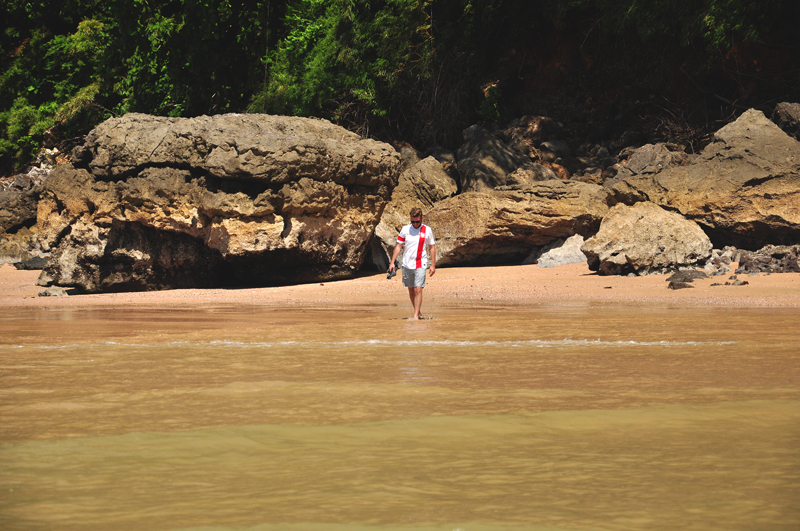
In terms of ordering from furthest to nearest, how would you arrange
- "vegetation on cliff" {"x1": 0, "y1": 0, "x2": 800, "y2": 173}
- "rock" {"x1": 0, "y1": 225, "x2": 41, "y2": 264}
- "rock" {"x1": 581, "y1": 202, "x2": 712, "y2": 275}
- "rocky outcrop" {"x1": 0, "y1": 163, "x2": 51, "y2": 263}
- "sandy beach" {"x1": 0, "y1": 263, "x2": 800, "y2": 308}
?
"rocky outcrop" {"x1": 0, "y1": 163, "x2": 51, "y2": 263}, "rock" {"x1": 0, "y1": 225, "x2": 41, "y2": 264}, "vegetation on cliff" {"x1": 0, "y1": 0, "x2": 800, "y2": 173}, "rock" {"x1": 581, "y1": 202, "x2": 712, "y2": 275}, "sandy beach" {"x1": 0, "y1": 263, "x2": 800, "y2": 308}

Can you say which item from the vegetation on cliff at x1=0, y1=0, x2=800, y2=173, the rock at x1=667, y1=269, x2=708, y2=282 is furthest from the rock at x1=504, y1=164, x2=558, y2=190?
the rock at x1=667, y1=269, x2=708, y2=282

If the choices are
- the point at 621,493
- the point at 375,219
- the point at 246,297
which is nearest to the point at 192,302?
the point at 246,297

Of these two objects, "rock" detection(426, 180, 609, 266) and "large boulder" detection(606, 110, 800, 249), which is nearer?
"large boulder" detection(606, 110, 800, 249)

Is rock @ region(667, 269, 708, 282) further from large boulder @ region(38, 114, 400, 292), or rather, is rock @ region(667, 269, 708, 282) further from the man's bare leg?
large boulder @ region(38, 114, 400, 292)

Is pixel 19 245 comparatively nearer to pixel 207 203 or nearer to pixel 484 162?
pixel 207 203

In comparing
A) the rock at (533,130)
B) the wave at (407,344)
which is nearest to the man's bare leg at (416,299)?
the wave at (407,344)

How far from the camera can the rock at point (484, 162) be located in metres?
15.7

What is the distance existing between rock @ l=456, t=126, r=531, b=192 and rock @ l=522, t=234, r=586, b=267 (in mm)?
2045

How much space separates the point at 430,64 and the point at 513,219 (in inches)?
286

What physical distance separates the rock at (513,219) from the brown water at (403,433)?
7.85 metres

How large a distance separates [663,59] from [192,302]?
43.9ft

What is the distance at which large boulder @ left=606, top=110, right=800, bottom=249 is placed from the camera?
1180 cm

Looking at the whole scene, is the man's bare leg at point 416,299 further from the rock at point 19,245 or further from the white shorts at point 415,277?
the rock at point 19,245

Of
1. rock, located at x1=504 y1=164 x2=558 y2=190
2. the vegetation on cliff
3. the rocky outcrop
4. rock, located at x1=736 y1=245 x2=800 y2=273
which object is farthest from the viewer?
the rocky outcrop
